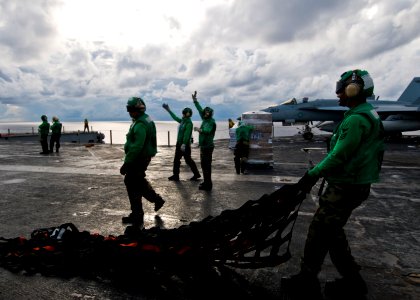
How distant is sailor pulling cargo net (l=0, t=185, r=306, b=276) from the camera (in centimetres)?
307

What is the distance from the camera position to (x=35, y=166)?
39.4 feet

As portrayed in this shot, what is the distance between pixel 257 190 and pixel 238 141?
3163mm

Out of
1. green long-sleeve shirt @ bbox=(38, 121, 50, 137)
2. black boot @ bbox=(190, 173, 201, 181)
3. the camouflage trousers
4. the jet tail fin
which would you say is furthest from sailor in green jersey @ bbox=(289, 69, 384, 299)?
the jet tail fin

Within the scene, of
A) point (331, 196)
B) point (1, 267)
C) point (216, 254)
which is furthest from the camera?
point (1, 267)

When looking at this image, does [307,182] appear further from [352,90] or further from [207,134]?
[207,134]

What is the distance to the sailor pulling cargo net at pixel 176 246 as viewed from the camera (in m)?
3.07

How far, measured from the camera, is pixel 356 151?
2.76m

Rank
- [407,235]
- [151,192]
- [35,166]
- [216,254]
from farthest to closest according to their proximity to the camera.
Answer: [35,166] < [151,192] < [407,235] < [216,254]

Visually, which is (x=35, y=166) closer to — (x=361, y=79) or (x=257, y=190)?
(x=257, y=190)

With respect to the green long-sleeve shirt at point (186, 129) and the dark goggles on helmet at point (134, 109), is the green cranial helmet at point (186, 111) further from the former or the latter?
the dark goggles on helmet at point (134, 109)

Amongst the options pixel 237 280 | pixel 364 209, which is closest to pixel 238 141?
pixel 364 209

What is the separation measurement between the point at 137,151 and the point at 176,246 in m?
1.95

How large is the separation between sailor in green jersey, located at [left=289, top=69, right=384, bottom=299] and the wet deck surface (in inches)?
14.6

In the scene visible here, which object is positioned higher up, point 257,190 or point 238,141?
point 238,141
